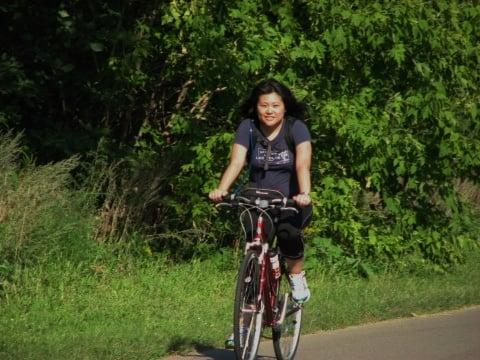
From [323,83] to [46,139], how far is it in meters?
3.17

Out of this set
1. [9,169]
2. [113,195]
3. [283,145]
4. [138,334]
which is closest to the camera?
[283,145]

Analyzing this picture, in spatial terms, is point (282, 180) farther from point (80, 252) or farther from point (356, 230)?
point (356, 230)

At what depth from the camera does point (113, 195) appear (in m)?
11.4

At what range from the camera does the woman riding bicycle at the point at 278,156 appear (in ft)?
23.6

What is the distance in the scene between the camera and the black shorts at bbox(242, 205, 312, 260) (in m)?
7.07

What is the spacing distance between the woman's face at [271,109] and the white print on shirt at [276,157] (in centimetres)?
21

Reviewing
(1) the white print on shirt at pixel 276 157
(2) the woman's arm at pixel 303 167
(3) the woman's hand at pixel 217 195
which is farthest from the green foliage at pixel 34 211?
(2) the woman's arm at pixel 303 167

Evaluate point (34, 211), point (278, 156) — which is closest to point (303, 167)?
point (278, 156)

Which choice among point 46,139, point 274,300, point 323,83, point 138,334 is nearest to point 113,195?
point 46,139

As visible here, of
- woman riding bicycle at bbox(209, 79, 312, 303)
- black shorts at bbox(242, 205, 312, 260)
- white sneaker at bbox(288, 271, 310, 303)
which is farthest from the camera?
white sneaker at bbox(288, 271, 310, 303)

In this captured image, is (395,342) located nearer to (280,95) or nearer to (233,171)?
(233,171)

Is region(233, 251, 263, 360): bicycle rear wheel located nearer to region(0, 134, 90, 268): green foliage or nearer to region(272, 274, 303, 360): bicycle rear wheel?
region(272, 274, 303, 360): bicycle rear wheel

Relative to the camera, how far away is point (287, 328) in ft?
25.2

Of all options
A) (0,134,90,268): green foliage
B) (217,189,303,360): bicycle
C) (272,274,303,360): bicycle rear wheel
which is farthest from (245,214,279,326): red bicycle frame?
(0,134,90,268): green foliage
